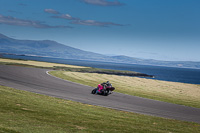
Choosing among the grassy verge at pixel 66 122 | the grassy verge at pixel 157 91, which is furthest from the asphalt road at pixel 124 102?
the grassy verge at pixel 157 91

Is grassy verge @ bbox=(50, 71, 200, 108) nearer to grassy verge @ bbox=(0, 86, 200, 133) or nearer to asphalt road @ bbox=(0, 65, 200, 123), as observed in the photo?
asphalt road @ bbox=(0, 65, 200, 123)

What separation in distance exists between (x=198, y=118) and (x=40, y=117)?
11.7 meters

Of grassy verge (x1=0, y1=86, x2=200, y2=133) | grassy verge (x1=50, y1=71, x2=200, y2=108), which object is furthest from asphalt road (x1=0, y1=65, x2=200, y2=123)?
grassy verge (x1=50, y1=71, x2=200, y2=108)

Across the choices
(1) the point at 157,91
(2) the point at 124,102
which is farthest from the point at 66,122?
(1) the point at 157,91

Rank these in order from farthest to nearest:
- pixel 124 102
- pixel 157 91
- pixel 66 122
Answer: pixel 157 91
pixel 124 102
pixel 66 122

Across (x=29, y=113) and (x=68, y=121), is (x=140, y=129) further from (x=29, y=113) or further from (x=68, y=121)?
(x=29, y=113)

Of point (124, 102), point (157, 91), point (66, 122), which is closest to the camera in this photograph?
point (66, 122)

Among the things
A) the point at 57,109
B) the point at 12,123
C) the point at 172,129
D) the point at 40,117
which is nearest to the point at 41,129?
the point at 12,123

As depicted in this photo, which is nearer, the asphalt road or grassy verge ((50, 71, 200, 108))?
the asphalt road

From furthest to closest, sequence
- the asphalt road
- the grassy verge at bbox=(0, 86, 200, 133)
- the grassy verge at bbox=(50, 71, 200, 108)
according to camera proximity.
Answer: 1. the grassy verge at bbox=(50, 71, 200, 108)
2. the asphalt road
3. the grassy verge at bbox=(0, 86, 200, 133)

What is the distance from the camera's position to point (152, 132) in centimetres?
1117

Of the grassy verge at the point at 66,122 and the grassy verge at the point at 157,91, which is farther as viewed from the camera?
the grassy verge at the point at 157,91

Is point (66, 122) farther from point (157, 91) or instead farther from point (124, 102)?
point (157, 91)

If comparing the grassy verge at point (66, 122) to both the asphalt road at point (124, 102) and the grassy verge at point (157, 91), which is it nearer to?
the asphalt road at point (124, 102)
